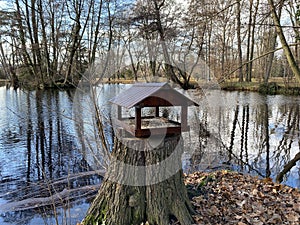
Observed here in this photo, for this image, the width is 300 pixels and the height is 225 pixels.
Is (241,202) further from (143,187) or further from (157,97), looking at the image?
(157,97)

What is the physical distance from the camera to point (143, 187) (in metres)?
2.16

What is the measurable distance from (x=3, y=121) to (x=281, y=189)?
7732 mm

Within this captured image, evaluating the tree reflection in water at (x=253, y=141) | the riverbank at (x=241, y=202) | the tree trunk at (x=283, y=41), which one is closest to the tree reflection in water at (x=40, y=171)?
the riverbank at (x=241, y=202)

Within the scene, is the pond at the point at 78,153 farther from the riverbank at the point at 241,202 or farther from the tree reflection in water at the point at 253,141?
the riverbank at the point at 241,202

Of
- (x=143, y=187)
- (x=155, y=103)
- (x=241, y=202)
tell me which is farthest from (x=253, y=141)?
(x=155, y=103)

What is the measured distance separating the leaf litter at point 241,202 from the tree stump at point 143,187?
28cm

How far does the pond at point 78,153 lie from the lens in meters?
3.22

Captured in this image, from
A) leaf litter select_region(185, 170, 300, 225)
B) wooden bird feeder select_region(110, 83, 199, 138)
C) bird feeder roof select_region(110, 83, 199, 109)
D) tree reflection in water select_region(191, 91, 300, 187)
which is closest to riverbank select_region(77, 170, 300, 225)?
leaf litter select_region(185, 170, 300, 225)

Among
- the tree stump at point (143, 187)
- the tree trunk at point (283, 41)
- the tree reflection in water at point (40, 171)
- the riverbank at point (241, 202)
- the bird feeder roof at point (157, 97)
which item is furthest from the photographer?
the tree trunk at point (283, 41)

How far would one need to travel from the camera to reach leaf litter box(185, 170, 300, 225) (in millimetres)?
2215

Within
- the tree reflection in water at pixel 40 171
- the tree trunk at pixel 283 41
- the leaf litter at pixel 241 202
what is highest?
the tree trunk at pixel 283 41

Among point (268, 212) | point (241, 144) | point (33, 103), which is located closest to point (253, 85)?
point (241, 144)

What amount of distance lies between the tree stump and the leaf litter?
279mm

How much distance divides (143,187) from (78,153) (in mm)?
3316
